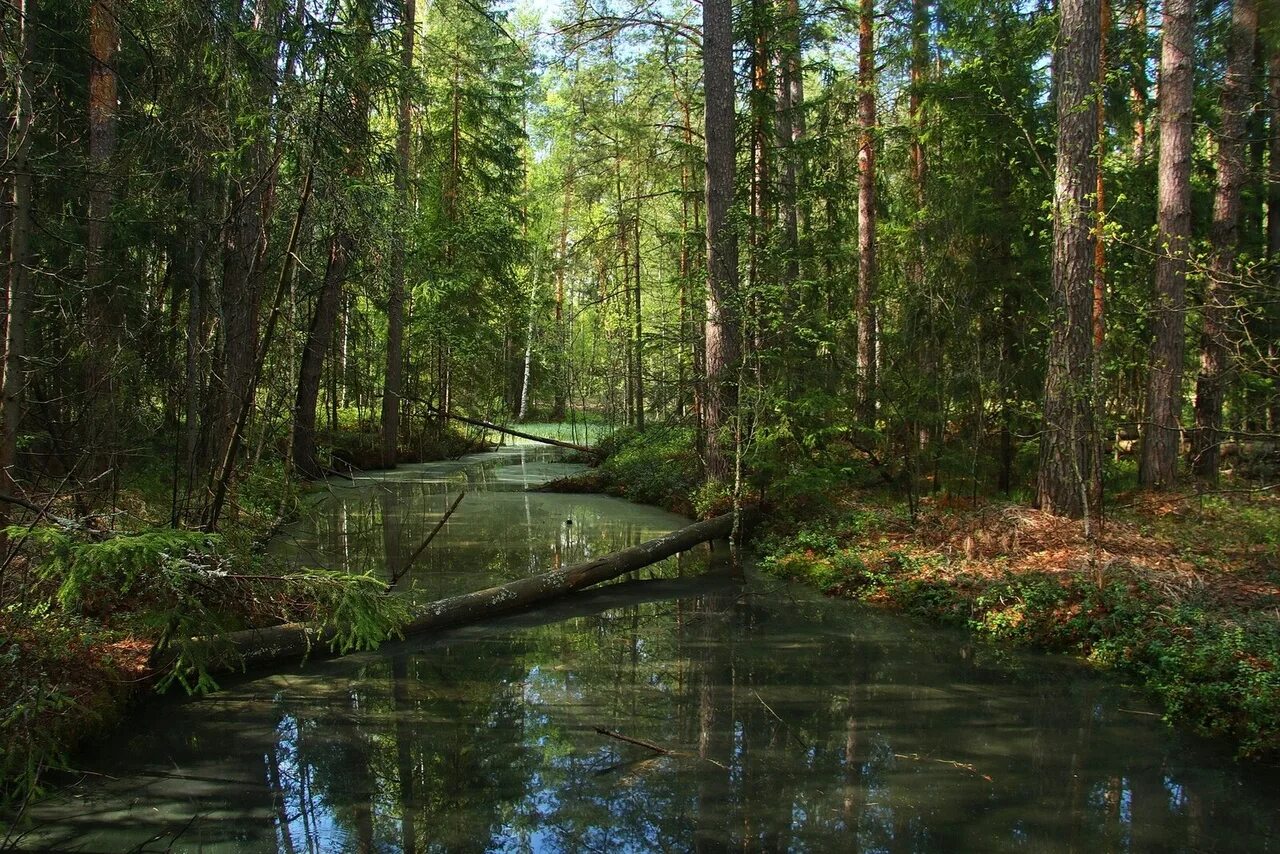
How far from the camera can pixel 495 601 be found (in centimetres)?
798

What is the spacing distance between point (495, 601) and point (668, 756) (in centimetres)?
347

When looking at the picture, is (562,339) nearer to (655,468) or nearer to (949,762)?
(655,468)

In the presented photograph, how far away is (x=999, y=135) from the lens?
11.4 meters

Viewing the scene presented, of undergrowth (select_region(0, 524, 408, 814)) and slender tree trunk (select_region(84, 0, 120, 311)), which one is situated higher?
slender tree trunk (select_region(84, 0, 120, 311))

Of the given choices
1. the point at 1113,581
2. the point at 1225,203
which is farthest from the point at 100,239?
the point at 1225,203

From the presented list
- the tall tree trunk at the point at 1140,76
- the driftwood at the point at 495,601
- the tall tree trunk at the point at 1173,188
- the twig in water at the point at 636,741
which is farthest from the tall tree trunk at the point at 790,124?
the twig in water at the point at 636,741

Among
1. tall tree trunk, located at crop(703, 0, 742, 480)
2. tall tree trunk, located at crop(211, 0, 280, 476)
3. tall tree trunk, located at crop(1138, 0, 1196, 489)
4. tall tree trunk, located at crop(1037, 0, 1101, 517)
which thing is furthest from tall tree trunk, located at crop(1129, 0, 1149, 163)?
tall tree trunk, located at crop(211, 0, 280, 476)

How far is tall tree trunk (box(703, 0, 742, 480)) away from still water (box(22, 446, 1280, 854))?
4292 millimetres

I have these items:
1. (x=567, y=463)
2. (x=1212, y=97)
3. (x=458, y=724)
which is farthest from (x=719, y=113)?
(x=567, y=463)

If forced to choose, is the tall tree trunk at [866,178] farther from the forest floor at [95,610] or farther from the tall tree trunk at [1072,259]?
the forest floor at [95,610]

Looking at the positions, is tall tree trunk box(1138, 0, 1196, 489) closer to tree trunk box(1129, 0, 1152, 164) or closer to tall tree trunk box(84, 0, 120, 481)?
tree trunk box(1129, 0, 1152, 164)

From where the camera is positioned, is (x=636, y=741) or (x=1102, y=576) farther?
(x=1102, y=576)

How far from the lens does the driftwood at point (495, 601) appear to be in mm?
6211

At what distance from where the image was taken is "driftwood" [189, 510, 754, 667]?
245 inches
